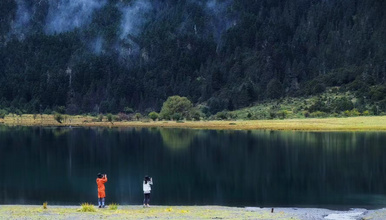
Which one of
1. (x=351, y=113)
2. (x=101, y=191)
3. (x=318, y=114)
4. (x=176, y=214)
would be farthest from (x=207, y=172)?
(x=318, y=114)

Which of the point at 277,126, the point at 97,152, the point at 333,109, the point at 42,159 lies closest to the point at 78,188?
the point at 42,159

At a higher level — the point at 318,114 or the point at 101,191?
the point at 318,114

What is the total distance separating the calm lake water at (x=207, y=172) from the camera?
178ft

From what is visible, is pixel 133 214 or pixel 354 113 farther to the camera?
pixel 354 113

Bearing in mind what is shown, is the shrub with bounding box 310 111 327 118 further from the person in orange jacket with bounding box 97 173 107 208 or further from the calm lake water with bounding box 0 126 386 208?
the person in orange jacket with bounding box 97 173 107 208

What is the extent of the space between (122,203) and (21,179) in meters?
19.2

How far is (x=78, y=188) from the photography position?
6091 centimetres

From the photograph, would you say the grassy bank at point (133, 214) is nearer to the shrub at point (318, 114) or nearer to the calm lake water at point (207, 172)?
the calm lake water at point (207, 172)

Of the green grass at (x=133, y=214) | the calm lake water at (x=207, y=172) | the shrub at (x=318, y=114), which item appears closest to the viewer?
the green grass at (x=133, y=214)

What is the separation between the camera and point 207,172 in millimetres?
73688

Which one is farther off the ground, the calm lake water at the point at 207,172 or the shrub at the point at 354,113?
the shrub at the point at 354,113

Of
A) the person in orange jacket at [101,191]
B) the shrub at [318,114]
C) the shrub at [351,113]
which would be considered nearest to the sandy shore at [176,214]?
the person in orange jacket at [101,191]

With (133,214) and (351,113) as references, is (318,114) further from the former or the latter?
(133,214)

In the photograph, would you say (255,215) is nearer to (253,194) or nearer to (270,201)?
(270,201)
